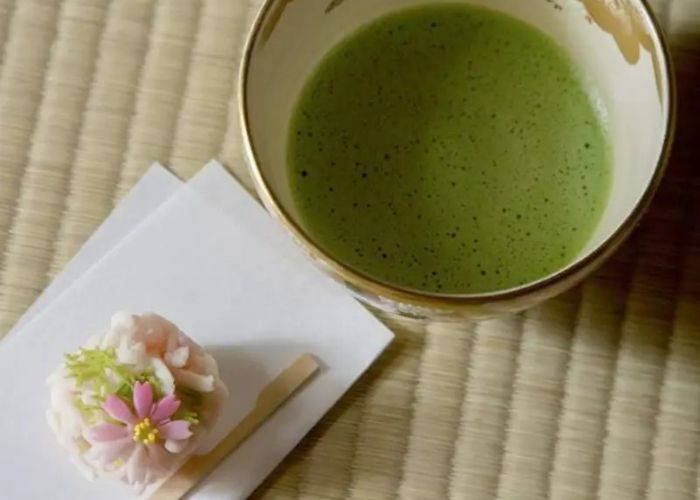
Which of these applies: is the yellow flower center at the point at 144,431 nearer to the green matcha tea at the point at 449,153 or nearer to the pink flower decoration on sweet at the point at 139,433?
the pink flower decoration on sweet at the point at 139,433

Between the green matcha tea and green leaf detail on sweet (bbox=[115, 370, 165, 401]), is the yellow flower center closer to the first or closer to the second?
green leaf detail on sweet (bbox=[115, 370, 165, 401])

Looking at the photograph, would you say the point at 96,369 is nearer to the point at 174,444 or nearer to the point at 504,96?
Result: the point at 174,444

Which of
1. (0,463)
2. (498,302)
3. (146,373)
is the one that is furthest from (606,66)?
(0,463)

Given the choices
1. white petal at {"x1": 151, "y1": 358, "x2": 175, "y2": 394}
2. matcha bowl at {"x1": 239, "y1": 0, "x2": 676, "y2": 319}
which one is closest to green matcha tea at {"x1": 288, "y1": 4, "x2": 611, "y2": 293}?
matcha bowl at {"x1": 239, "y1": 0, "x2": 676, "y2": 319}

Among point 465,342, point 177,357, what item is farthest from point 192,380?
point 465,342

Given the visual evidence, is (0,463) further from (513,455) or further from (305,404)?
(513,455)

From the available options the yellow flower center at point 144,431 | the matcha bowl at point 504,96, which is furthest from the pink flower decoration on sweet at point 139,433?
the matcha bowl at point 504,96

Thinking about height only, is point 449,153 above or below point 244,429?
above
